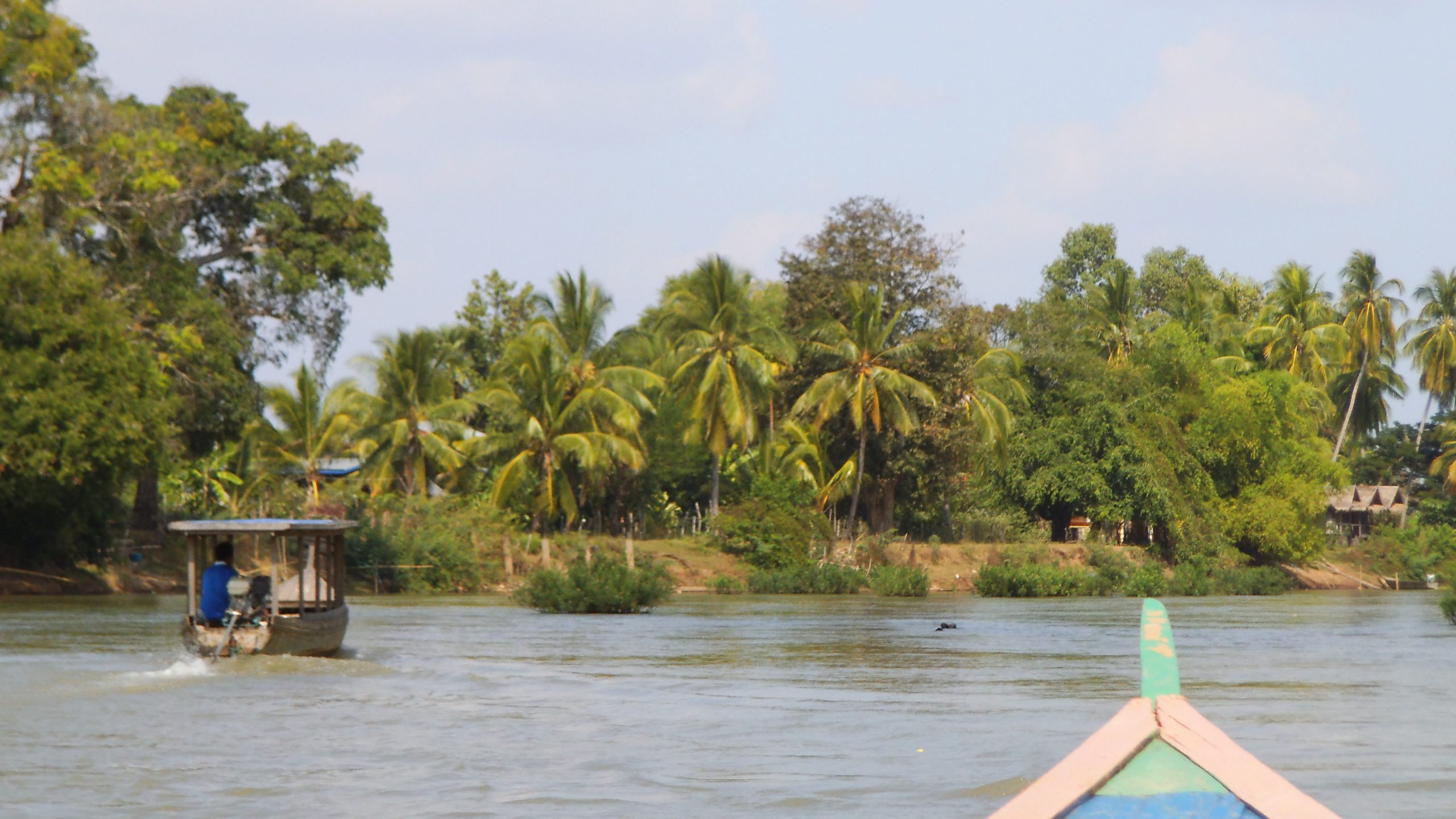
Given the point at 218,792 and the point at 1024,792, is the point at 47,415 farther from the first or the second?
the point at 1024,792

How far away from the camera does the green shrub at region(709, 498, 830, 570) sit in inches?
1623

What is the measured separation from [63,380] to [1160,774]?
1148 inches

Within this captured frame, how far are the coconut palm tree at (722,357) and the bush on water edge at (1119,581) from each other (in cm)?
795

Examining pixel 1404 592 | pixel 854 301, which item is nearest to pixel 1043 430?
pixel 854 301

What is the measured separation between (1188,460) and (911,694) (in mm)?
31719

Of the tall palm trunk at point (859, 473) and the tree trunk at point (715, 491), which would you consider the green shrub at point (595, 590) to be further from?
the tree trunk at point (715, 491)

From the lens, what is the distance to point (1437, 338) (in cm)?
6016

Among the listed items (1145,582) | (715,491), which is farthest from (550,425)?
(1145,582)

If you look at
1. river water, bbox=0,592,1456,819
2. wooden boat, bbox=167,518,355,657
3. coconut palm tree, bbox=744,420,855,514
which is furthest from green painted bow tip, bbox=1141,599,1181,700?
coconut palm tree, bbox=744,420,855,514

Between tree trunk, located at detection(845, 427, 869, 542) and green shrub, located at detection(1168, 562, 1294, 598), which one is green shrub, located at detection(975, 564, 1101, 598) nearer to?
green shrub, located at detection(1168, 562, 1294, 598)

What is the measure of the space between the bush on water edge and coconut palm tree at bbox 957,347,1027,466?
363 centimetres

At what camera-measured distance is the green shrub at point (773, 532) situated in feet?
135

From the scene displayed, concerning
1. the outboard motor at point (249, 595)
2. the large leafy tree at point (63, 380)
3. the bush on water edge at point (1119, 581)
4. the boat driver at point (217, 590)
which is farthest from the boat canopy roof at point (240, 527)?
the bush on water edge at point (1119, 581)

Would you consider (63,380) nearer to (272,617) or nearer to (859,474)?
(272,617)
